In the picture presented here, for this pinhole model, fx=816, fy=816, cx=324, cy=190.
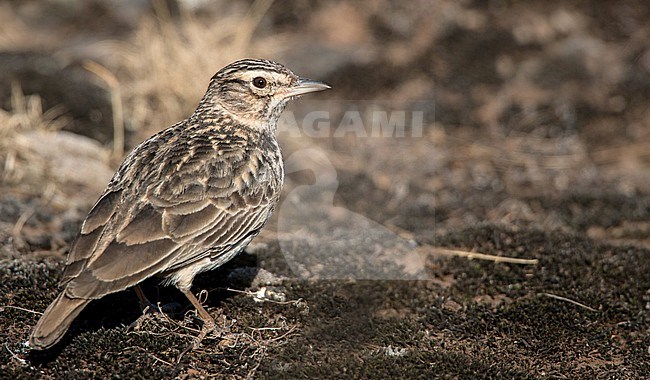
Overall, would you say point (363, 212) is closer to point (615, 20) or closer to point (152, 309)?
point (152, 309)

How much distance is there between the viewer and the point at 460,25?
15242mm

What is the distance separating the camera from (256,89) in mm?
7293

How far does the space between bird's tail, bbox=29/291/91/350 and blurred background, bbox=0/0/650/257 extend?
108 inches

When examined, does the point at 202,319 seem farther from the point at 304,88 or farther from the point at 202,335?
the point at 304,88

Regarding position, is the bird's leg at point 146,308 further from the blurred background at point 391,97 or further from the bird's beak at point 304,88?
the bird's beak at point 304,88

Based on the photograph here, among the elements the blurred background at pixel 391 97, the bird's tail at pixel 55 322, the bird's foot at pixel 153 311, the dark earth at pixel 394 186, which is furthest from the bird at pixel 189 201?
the blurred background at pixel 391 97

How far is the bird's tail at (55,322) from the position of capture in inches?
221

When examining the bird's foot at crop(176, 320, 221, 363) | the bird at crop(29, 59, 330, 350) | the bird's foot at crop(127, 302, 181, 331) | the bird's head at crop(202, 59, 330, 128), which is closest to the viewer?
the bird at crop(29, 59, 330, 350)

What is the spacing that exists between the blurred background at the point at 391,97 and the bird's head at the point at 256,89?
2.55 m

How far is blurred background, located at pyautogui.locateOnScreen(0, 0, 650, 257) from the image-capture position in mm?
10498

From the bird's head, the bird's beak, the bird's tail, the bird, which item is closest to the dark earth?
the bird's tail

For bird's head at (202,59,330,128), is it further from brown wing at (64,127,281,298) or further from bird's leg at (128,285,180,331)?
bird's leg at (128,285,180,331)

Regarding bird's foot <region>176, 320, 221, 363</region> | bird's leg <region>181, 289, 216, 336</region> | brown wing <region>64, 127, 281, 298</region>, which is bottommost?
bird's foot <region>176, 320, 221, 363</region>

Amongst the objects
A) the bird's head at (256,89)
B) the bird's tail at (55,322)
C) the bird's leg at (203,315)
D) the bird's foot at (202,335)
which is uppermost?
the bird's head at (256,89)
